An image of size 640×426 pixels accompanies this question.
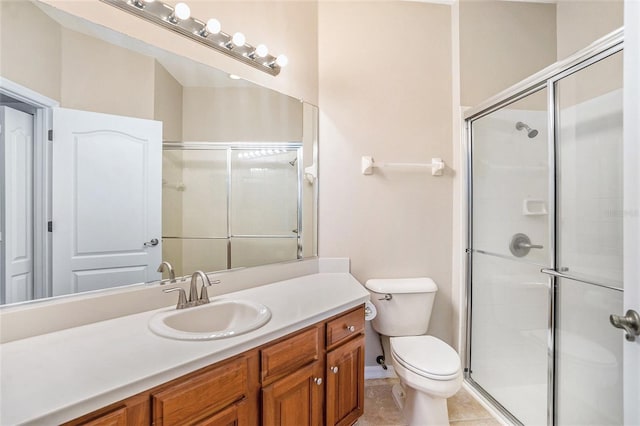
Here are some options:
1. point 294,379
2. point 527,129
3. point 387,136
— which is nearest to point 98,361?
point 294,379

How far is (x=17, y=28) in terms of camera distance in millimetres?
956

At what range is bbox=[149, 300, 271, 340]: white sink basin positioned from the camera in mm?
1000

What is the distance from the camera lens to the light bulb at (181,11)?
127 centimetres

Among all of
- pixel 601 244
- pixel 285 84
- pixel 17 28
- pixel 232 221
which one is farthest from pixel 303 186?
pixel 601 244

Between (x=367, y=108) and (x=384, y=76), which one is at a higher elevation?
(x=384, y=76)

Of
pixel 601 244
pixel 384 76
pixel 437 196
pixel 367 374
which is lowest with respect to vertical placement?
pixel 367 374

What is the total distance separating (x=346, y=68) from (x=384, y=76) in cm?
28

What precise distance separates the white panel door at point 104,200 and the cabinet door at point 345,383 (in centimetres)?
93

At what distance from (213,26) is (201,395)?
1588 millimetres

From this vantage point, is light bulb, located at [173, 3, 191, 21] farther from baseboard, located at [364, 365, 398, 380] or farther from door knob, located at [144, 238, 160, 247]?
baseboard, located at [364, 365, 398, 380]

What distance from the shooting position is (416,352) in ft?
5.06

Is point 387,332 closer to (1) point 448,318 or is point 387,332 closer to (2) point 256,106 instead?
(1) point 448,318

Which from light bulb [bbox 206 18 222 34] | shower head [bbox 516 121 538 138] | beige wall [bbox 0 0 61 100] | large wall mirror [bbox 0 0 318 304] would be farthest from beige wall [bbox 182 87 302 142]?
shower head [bbox 516 121 538 138]

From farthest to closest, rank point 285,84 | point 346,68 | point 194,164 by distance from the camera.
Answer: point 346,68, point 285,84, point 194,164
